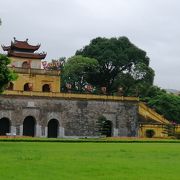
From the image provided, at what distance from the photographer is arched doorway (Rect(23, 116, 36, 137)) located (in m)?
56.2

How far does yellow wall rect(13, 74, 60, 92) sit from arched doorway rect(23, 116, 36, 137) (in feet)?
15.5

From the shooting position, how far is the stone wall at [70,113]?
5488 cm

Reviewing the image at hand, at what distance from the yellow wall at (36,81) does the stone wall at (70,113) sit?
4.01 metres

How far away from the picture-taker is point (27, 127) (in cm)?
5641

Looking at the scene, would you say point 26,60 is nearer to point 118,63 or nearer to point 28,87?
point 28,87

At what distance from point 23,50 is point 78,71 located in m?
15.7

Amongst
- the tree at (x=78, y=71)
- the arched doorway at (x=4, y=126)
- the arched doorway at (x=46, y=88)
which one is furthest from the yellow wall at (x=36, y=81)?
the tree at (x=78, y=71)

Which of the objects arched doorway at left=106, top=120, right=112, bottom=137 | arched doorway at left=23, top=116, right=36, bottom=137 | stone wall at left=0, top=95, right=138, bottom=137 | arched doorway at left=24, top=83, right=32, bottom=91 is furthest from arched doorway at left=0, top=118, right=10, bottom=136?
arched doorway at left=106, top=120, right=112, bottom=137

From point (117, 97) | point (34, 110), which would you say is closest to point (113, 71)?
point (117, 97)

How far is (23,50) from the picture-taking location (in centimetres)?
6088

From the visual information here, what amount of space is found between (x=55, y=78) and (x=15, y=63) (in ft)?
16.8

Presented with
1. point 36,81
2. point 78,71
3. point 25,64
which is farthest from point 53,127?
point 78,71
